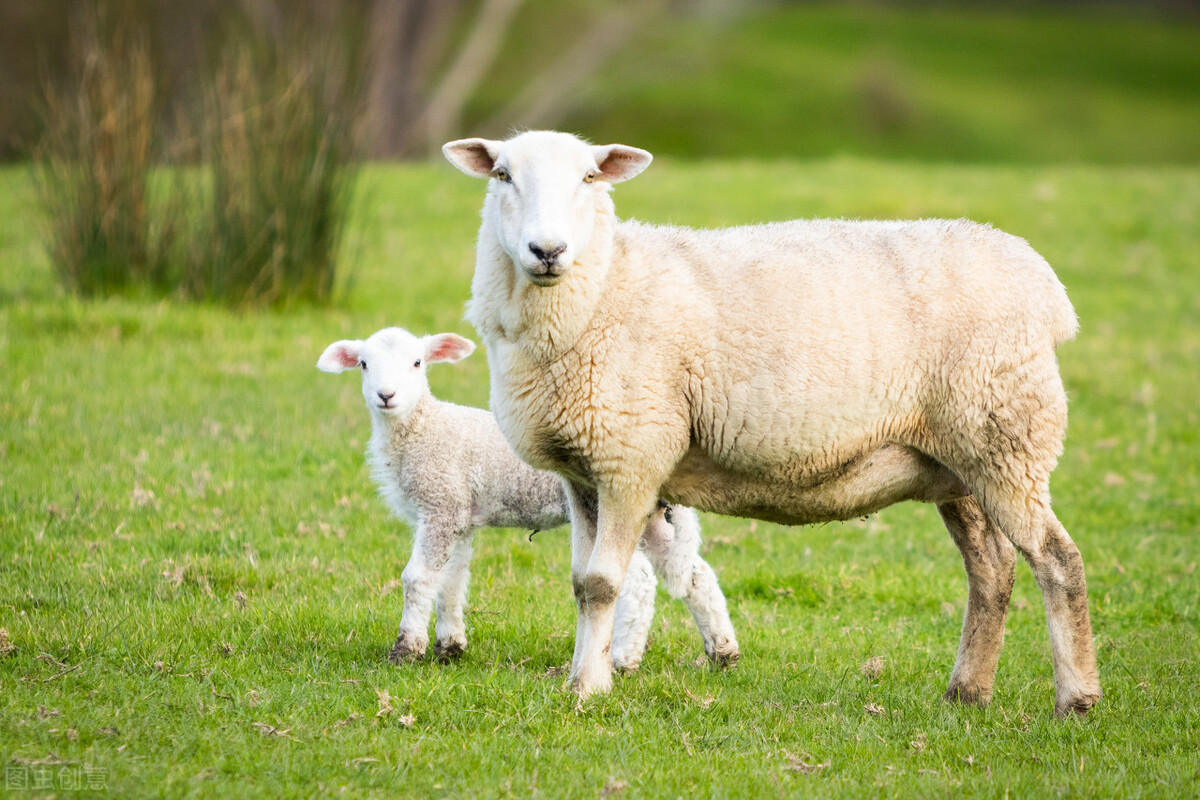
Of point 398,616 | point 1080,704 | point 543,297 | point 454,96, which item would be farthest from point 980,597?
point 454,96

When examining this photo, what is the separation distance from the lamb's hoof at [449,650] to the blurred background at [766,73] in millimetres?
16932

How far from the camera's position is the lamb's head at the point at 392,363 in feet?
18.8

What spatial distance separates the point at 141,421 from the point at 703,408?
561 cm

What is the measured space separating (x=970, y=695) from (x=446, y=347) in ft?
9.51

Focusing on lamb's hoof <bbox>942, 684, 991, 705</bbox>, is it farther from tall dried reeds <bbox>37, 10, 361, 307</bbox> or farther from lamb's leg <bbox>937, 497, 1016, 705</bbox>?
tall dried reeds <bbox>37, 10, 361, 307</bbox>

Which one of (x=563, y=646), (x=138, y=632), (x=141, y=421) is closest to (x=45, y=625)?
(x=138, y=632)

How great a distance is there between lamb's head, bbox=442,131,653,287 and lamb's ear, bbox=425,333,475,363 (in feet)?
3.81

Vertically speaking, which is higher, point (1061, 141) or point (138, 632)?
point (138, 632)

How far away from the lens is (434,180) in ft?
60.8

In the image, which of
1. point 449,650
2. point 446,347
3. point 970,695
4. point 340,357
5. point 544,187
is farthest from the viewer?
point 446,347

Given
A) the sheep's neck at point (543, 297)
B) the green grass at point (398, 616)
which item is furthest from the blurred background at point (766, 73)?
the sheep's neck at point (543, 297)

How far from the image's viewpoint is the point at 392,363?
5.81 metres

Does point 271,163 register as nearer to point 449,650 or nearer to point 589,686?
point 449,650

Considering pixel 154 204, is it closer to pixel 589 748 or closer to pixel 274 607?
pixel 274 607
